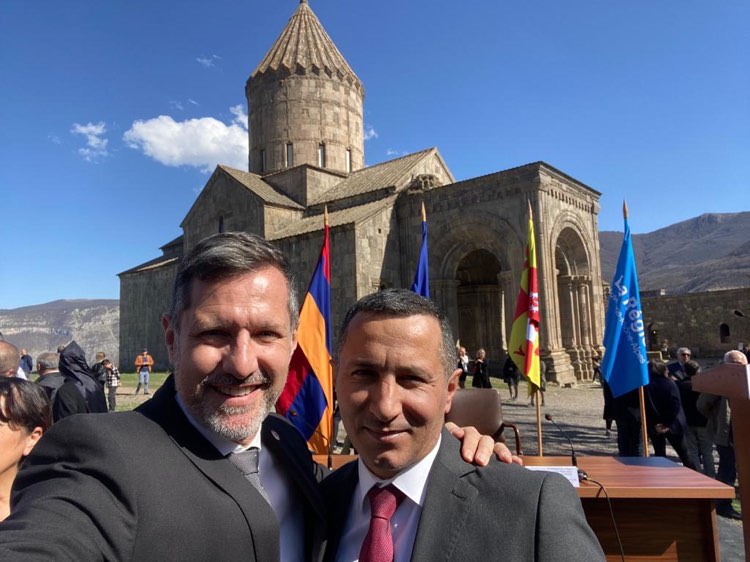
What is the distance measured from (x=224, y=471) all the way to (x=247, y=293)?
1.63 feet

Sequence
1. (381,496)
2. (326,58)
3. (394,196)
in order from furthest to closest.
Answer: (326,58) < (394,196) < (381,496)

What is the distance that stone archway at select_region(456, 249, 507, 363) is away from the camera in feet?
67.4

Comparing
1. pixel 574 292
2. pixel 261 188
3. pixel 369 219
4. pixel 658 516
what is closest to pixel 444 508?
pixel 658 516

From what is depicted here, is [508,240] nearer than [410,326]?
No

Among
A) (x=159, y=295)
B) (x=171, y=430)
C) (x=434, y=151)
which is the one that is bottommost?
(x=171, y=430)

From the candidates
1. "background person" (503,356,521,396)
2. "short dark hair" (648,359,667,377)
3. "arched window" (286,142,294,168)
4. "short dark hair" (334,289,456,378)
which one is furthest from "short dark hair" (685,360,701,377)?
"arched window" (286,142,294,168)

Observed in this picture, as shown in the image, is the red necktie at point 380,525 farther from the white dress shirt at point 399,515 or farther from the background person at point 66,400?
the background person at point 66,400

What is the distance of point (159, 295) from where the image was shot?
74.7 feet

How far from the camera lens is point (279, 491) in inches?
59.3

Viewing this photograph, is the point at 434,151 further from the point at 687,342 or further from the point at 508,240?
the point at 687,342

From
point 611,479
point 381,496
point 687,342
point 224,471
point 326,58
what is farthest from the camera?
point 687,342

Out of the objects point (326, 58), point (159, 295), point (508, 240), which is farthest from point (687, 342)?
point (159, 295)

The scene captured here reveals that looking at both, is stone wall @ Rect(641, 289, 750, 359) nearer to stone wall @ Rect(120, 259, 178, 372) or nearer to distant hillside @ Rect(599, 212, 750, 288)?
stone wall @ Rect(120, 259, 178, 372)

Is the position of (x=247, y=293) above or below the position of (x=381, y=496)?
above
